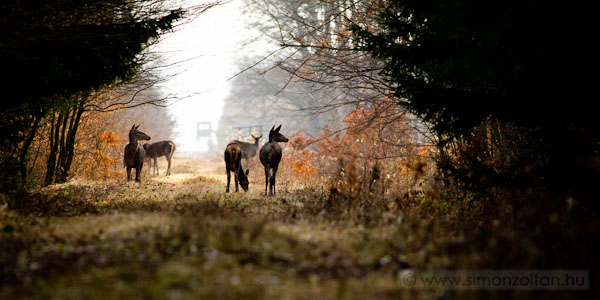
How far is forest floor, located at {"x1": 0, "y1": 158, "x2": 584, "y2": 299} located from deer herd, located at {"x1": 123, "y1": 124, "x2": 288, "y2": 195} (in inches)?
204

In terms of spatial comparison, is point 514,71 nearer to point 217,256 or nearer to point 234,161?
point 217,256

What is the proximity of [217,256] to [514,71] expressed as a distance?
14.8ft

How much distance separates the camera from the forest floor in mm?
3693

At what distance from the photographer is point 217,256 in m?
4.52

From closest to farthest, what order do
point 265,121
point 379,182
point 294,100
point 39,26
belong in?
point 39,26 < point 379,182 < point 294,100 < point 265,121

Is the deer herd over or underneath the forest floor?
over

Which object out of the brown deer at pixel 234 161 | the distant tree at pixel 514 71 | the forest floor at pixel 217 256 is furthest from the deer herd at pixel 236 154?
the forest floor at pixel 217 256

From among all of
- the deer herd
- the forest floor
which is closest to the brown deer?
the deer herd

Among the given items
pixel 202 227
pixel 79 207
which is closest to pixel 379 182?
pixel 202 227

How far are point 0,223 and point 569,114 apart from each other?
8.39 m

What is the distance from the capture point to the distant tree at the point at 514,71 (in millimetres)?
5496

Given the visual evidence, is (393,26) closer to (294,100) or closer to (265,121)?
(294,100)

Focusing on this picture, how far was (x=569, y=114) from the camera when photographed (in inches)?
243

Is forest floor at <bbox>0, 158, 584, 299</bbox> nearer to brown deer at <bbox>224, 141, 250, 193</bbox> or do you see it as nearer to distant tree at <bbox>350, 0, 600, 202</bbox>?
distant tree at <bbox>350, 0, 600, 202</bbox>
